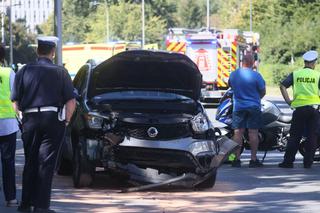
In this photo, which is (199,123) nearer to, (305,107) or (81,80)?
(81,80)

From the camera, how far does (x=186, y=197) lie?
8.78 metres

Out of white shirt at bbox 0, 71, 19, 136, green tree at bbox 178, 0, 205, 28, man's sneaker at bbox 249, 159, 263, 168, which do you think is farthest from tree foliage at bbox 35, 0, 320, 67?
white shirt at bbox 0, 71, 19, 136

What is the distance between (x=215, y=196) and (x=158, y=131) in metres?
1.11

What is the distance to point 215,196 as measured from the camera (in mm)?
8875

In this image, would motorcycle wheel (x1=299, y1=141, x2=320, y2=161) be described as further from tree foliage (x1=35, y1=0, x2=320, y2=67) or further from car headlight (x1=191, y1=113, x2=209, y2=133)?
tree foliage (x1=35, y1=0, x2=320, y2=67)

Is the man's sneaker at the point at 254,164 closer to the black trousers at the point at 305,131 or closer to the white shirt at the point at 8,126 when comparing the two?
the black trousers at the point at 305,131

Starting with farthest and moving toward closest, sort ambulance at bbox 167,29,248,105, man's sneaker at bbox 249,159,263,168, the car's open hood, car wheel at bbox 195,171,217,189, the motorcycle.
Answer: ambulance at bbox 167,29,248,105 < the motorcycle < man's sneaker at bbox 249,159,263,168 < the car's open hood < car wheel at bbox 195,171,217,189

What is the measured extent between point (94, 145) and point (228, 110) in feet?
12.5

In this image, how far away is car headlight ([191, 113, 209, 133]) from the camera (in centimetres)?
905

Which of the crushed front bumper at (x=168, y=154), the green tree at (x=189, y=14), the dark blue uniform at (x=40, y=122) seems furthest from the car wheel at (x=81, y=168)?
the green tree at (x=189, y=14)

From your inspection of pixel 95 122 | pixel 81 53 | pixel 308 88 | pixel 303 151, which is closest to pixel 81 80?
pixel 95 122

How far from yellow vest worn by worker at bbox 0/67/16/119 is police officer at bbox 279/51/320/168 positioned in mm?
4969

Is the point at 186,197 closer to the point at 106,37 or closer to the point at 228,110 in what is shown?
the point at 228,110

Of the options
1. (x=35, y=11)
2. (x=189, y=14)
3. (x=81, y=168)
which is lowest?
(x=81, y=168)
